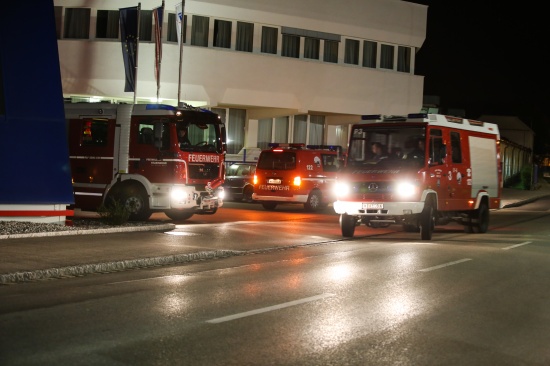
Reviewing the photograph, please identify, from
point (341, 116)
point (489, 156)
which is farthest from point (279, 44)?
point (489, 156)

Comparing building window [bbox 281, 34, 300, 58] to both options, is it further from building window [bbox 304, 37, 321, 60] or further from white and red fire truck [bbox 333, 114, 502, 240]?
white and red fire truck [bbox 333, 114, 502, 240]

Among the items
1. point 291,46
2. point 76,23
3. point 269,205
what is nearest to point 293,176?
point 269,205

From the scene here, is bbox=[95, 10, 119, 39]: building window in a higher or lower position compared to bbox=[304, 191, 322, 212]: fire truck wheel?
higher

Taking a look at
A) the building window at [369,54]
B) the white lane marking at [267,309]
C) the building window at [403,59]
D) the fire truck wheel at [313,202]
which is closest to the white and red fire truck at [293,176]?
the fire truck wheel at [313,202]

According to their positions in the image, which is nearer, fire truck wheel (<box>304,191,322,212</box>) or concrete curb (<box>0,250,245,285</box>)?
concrete curb (<box>0,250,245,285</box>)

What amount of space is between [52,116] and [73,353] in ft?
38.0

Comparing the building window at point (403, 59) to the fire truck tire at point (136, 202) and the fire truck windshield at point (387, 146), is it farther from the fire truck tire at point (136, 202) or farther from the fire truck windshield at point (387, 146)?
the fire truck tire at point (136, 202)

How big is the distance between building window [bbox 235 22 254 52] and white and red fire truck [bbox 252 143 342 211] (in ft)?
40.0

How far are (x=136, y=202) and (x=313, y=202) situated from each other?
29.3ft

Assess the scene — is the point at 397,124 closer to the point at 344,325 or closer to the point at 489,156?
the point at 489,156

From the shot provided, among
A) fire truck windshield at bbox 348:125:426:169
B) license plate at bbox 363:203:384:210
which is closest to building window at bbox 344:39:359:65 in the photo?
fire truck windshield at bbox 348:125:426:169

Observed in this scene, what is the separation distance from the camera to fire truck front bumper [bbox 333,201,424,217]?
1828cm

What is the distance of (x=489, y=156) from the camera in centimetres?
2222

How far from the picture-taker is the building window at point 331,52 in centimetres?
4256
